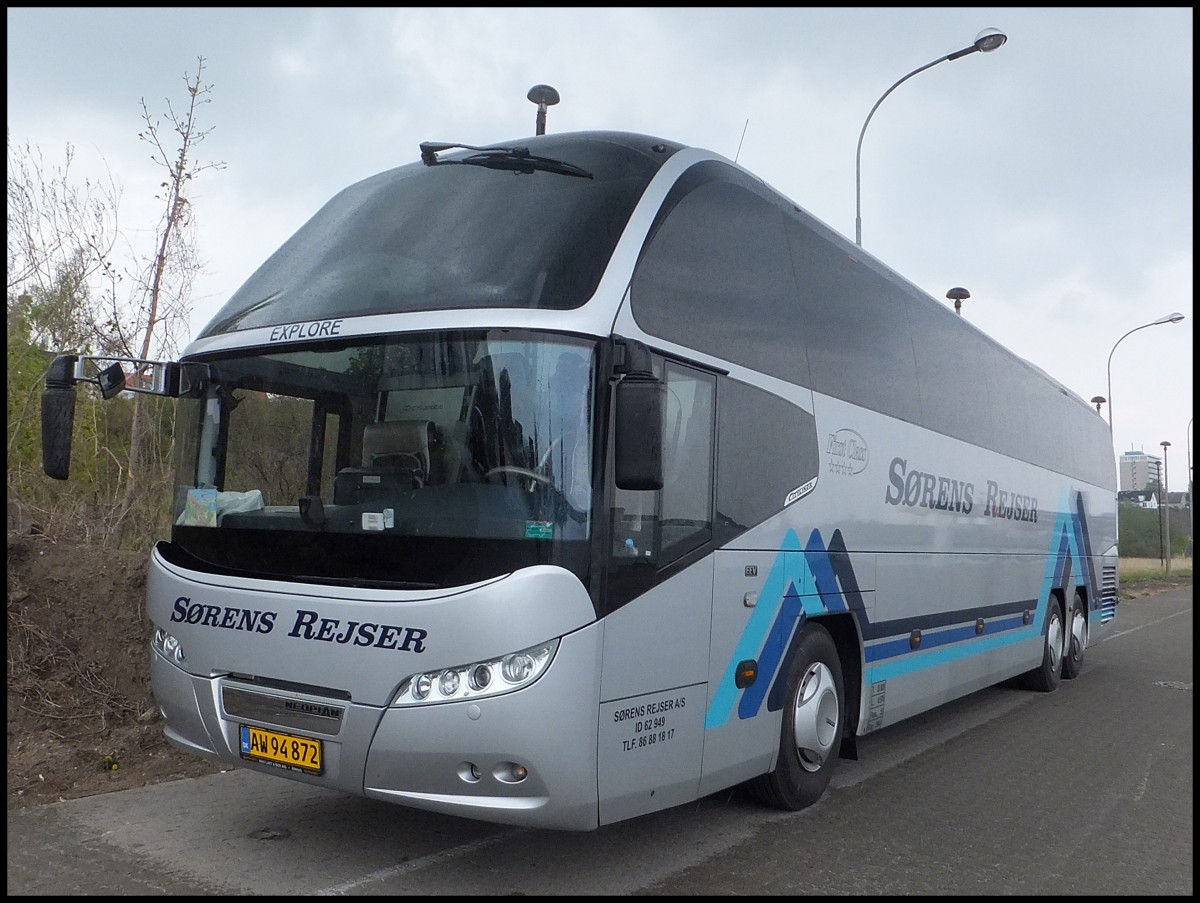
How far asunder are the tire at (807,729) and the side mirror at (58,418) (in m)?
4.04

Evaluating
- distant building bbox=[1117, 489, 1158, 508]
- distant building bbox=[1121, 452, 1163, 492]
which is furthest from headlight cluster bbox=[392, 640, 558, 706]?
distant building bbox=[1121, 452, 1163, 492]

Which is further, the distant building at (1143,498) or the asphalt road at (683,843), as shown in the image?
the distant building at (1143,498)

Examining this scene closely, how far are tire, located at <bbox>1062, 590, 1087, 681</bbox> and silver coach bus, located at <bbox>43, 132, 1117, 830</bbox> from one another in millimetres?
6825

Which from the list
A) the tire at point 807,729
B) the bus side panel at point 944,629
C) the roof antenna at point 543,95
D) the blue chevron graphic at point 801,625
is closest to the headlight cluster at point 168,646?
the blue chevron graphic at point 801,625

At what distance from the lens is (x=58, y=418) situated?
17.1ft

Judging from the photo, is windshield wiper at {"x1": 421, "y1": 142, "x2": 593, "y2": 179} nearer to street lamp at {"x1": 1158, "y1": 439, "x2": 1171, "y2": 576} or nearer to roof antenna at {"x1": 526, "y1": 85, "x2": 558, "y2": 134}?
roof antenna at {"x1": 526, "y1": 85, "x2": 558, "y2": 134}

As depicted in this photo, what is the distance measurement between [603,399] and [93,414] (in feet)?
24.8

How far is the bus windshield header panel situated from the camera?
4945 millimetres

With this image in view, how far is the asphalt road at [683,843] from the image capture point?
16.3 ft

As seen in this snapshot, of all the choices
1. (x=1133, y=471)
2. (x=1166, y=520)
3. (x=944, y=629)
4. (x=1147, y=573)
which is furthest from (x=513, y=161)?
(x=1133, y=471)

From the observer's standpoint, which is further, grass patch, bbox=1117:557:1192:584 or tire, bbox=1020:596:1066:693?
grass patch, bbox=1117:557:1192:584

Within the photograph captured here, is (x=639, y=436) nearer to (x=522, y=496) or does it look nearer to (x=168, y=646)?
(x=522, y=496)

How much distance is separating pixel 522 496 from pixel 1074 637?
1044cm

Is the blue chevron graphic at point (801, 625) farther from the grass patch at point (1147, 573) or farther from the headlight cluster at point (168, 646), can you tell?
the grass patch at point (1147, 573)
